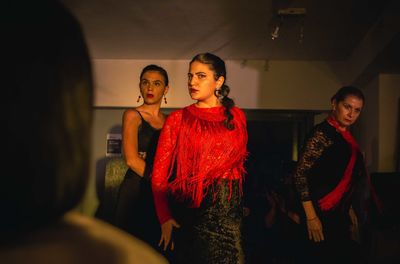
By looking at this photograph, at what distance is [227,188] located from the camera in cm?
160

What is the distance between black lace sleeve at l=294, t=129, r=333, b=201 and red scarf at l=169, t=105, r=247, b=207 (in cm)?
36

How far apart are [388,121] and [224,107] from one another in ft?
6.87

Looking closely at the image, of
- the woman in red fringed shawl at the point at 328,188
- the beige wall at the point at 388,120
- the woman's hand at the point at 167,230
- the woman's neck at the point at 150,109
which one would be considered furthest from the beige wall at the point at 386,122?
the woman's hand at the point at 167,230

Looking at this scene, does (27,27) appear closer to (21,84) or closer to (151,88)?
(21,84)

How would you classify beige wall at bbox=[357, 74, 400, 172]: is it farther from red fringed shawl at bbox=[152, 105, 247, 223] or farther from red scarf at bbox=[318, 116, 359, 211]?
red fringed shawl at bbox=[152, 105, 247, 223]

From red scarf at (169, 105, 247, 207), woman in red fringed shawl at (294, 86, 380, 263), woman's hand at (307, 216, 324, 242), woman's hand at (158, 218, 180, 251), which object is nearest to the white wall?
woman in red fringed shawl at (294, 86, 380, 263)

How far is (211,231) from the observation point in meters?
1.56

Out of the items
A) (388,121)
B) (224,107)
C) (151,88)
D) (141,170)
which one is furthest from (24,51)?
(388,121)

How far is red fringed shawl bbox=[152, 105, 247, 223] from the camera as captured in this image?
1.56 metres

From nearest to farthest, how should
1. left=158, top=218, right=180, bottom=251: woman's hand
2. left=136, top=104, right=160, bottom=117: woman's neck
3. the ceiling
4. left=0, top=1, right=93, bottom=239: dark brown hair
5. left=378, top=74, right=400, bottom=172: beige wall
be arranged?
left=0, top=1, right=93, bottom=239: dark brown hair < left=158, top=218, right=180, bottom=251: woman's hand < left=136, top=104, right=160, bottom=117: woman's neck < the ceiling < left=378, top=74, right=400, bottom=172: beige wall

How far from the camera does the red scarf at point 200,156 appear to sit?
5.16 ft

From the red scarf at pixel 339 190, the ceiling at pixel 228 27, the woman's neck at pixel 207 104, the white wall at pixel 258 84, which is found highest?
the ceiling at pixel 228 27

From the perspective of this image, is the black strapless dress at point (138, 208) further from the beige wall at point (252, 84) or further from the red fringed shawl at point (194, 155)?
the beige wall at point (252, 84)

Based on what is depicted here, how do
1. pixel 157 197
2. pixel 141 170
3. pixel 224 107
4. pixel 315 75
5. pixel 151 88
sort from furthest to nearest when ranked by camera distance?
pixel 315 75
pixel 151 88
pixel 141 170
pixel 224 107
pixel 157 197
